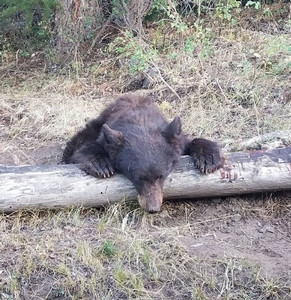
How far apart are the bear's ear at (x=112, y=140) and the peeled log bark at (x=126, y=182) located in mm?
214

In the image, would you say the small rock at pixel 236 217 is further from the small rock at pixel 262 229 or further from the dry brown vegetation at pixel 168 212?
the small rock at pixel 262 229

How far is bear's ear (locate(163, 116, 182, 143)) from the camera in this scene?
4827 millimetres

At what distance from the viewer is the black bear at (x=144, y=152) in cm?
466

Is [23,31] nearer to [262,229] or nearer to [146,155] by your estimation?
[146,155]

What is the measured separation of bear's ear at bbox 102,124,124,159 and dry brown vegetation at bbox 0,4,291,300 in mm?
446

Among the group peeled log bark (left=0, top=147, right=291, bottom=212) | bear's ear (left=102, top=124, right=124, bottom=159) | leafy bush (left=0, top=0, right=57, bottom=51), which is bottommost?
leafy bush (left=0, top=0, right=57, bottom=51)

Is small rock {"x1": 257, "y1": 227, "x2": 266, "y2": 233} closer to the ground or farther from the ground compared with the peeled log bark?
closer to the ground

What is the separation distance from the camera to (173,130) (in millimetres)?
4836

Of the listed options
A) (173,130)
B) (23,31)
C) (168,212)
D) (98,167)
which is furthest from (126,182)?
(23,31)

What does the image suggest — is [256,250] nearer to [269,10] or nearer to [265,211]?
[265,211]

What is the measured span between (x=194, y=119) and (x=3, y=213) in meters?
2.90

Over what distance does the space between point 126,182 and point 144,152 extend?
316mm

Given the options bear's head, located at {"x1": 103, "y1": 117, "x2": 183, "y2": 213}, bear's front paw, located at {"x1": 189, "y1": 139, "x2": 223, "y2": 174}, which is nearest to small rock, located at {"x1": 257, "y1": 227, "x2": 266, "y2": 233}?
bear's front paw, located at {"x1": 189, "y1": 139, "x2": 223, "y2": 174}

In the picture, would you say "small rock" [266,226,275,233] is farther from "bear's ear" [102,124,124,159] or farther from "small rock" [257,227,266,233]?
"bear's ear" [102,124,124,159]
